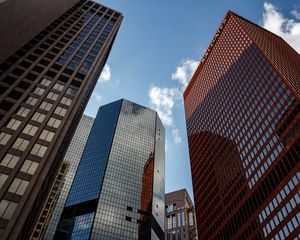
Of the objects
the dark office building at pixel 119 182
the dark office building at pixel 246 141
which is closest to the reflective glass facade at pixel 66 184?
the dark office building at pixel 119 182

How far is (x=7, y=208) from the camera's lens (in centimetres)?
4062

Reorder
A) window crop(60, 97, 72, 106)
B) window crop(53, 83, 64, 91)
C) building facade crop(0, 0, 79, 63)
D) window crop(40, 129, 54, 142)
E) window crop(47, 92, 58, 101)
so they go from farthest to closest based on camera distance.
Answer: window crop(53, 83, 64, 91) < window crop(60, 97, 72, 106) < window crop(47, 92, 58, 101) < building facade crop(0, 0, 79, 63) < window crop(40, 129, 54, 142)

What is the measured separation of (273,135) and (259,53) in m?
37.8

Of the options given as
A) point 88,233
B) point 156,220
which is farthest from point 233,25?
point 88,233

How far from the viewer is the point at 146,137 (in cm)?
17288

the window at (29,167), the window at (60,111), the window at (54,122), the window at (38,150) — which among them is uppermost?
the window at (60,111)

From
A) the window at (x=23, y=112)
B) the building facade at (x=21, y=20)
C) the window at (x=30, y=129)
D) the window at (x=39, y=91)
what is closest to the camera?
the window at (x=30, y=129)

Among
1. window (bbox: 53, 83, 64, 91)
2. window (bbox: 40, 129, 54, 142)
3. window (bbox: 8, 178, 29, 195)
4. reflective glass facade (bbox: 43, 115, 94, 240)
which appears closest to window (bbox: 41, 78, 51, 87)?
window (bbox: 53, 83, 64, 91)

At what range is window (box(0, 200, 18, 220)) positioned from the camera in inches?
1565

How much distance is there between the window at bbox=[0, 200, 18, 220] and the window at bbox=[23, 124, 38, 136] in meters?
14.7

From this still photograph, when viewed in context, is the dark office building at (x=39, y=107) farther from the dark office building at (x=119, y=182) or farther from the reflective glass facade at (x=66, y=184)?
the reflective glass facade at (x=66, y=184)

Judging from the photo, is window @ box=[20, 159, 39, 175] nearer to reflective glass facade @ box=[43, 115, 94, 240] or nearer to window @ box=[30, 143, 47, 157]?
window @ box=[30, 143, 47, 157]

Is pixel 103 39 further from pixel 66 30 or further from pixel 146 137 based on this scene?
pixel 146 137

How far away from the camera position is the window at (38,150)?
1967 inches
